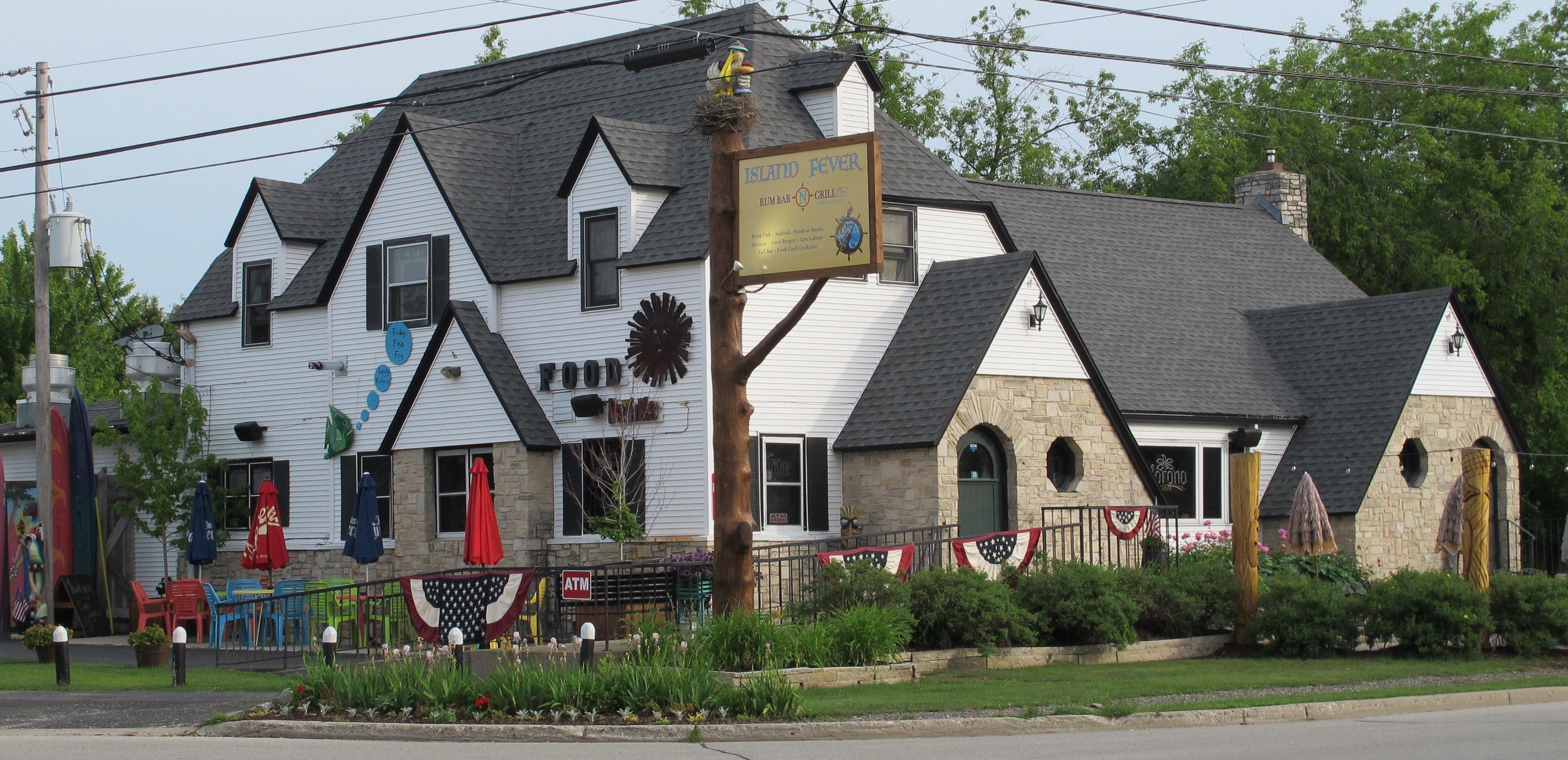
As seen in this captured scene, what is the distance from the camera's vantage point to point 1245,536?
62.5 feet

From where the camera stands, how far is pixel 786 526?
2339 centimetres

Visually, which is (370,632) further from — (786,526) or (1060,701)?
(1060,701)

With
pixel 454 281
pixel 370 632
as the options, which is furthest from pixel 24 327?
pixel 370 632

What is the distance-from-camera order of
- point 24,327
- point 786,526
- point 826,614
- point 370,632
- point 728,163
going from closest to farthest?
point 728,163
point 826,614
point 370,632
point 786,526
point 24,327

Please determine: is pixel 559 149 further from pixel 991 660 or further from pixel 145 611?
pixel 991 660

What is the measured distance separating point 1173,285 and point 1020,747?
2060 cm

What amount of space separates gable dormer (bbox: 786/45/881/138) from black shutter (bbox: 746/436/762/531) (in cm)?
517

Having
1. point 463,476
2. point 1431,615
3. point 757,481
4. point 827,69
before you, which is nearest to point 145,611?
point 463,476

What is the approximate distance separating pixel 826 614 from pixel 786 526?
21.5ft

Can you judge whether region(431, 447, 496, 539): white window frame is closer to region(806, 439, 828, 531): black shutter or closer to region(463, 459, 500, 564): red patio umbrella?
region(463, 459, 500, 564): red patio umbrella

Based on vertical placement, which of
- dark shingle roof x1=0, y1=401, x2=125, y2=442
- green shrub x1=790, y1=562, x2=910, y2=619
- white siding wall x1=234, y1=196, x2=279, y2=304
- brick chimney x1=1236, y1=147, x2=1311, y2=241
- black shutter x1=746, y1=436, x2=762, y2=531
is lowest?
green shrub x1=790, y1=562, x2=910, y2=619

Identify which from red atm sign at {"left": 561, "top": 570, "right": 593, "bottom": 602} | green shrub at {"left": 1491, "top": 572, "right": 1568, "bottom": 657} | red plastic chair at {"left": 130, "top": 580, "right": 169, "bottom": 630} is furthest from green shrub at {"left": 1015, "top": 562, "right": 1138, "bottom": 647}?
red plastic chair at {"left": 130, "top": 580, "right": 169, "bottom": 630}

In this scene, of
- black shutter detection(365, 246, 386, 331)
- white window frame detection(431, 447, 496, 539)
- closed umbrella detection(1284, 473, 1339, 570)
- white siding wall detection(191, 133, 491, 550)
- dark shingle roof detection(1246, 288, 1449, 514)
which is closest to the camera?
closed umbrella detection(1284, 473, 1339, 570)

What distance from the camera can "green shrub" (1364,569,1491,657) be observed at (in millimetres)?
17766
